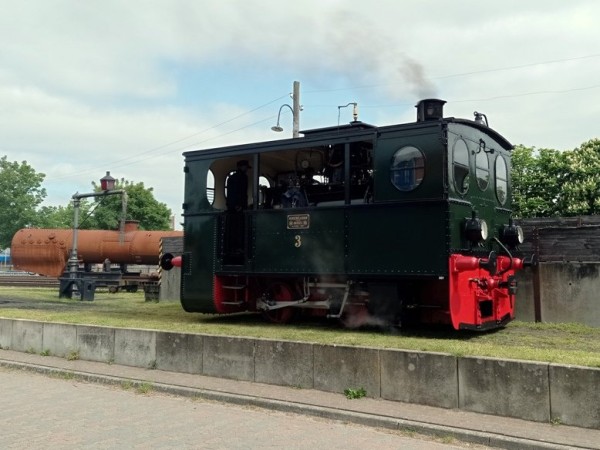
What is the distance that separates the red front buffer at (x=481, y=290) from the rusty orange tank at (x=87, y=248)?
1793 centimetres

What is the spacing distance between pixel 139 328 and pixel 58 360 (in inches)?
69.5

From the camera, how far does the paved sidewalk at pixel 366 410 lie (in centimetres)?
527

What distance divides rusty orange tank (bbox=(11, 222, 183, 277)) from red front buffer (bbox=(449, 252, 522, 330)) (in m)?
17.9

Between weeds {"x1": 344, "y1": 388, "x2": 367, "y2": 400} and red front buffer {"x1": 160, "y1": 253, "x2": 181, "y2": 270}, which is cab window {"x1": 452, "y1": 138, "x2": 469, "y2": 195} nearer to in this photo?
weeds {"x1": 344, "y1": 388, "x2": 367, "y2": 400}

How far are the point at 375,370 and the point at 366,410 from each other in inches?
22.8

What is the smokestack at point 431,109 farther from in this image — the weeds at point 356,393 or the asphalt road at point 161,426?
the asphalt road at point 161,426

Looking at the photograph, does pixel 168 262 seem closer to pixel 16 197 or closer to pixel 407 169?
pixel 407 169

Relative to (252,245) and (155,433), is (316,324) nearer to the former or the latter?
(252,245)

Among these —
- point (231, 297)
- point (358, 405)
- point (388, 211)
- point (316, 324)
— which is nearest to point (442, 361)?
point (358, 405)

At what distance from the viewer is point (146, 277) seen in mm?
24609

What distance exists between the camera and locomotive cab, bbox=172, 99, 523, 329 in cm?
825

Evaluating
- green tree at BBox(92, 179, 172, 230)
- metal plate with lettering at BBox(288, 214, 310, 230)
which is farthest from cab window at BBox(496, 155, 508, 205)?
green tree at BBox(92, 179, 172, 230)

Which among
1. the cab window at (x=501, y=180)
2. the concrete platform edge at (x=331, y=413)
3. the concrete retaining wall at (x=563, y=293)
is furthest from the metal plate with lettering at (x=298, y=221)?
the concrete retaining wall at (x=563, y=293)

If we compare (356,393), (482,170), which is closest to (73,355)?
(356,393)
